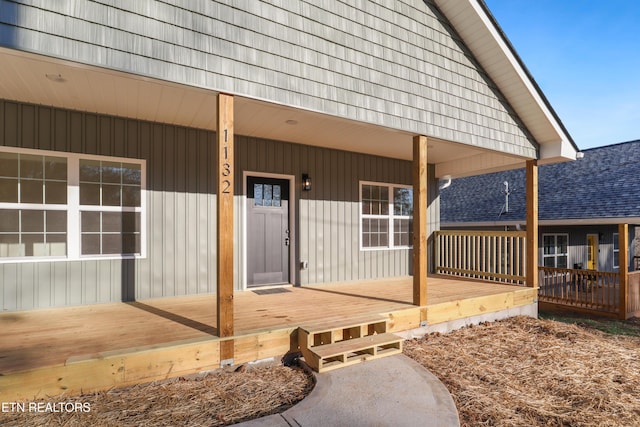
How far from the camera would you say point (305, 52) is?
383 centimetres

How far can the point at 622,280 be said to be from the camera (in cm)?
763

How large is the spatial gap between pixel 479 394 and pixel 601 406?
1.04 meters

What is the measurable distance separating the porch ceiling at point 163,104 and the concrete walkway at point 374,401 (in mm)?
2762

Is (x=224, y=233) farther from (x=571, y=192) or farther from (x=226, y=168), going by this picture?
(x=571, y=192)

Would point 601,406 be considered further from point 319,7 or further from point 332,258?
point 319,7

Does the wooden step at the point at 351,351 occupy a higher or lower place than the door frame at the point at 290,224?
lower

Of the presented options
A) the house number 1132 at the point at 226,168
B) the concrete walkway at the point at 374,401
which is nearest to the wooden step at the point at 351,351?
the concrete walkway at the point at 374,401

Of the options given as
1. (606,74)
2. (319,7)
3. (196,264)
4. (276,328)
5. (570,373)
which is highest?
(606,74)

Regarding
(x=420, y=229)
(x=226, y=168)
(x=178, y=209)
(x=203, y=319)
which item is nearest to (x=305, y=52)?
(x=226, y=168)

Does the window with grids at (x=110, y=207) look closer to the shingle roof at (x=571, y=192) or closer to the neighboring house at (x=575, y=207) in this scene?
the neighboring house at (x=575, y=207)

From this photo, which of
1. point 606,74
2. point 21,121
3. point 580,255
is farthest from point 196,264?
point 606,74

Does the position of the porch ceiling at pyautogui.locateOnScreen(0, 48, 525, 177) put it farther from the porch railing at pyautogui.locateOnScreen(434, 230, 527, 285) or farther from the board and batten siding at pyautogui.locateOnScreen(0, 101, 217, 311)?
the porch railing at pyautogui.locateOnScreen(434, 230, 527, 285)

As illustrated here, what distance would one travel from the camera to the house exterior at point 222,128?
3.13m

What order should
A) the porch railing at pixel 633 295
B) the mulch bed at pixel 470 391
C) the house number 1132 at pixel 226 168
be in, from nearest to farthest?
the mulch bed at pixel 470 391 → the house number 1132 at pixel 226 168 → the porch railing at pixel 633 295
